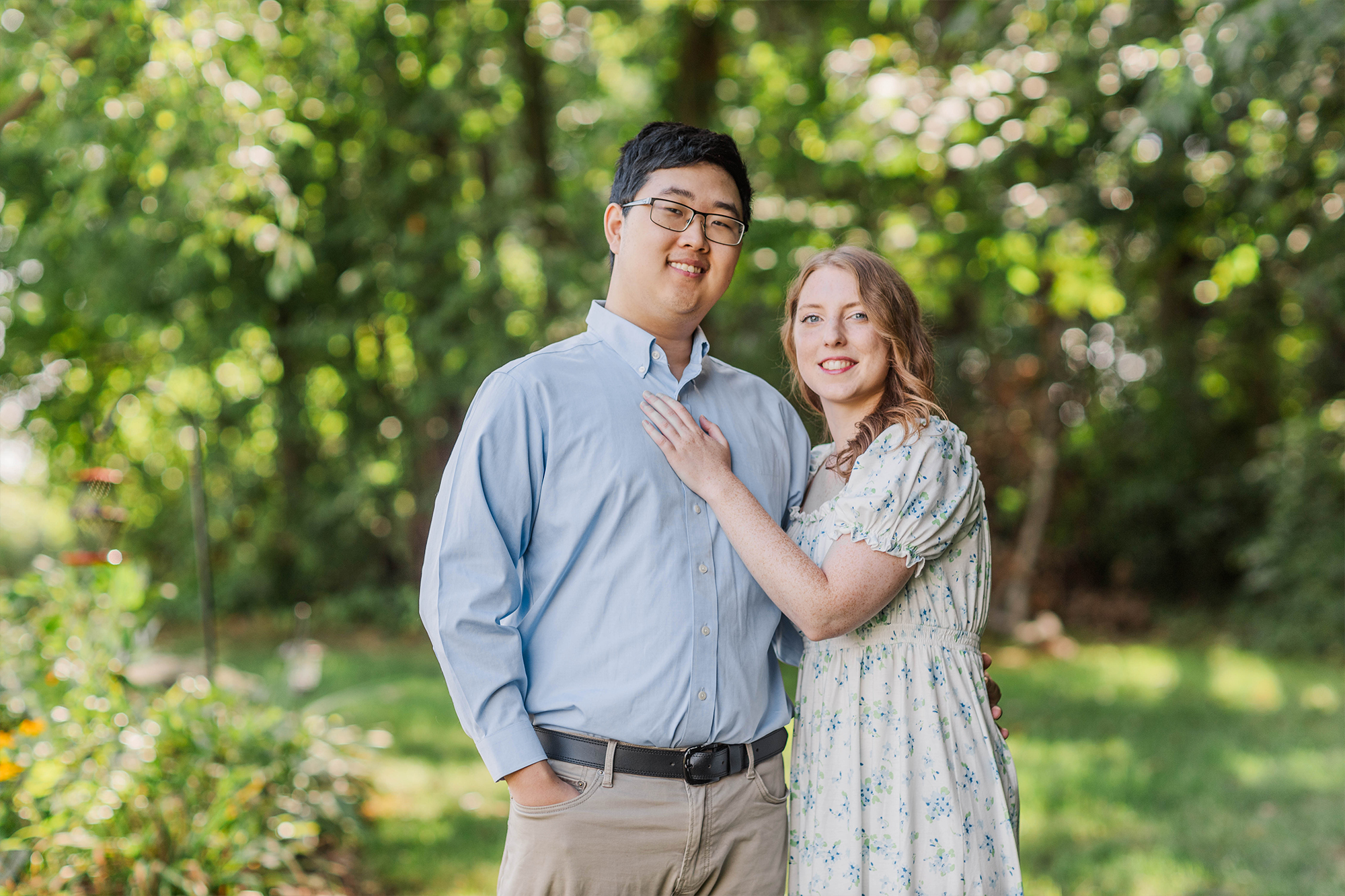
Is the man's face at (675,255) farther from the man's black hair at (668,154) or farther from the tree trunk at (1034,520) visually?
the tree trunk at (1034,520)

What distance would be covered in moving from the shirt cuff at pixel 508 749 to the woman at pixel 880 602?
1.75 feet

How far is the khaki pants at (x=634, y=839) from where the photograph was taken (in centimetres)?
200

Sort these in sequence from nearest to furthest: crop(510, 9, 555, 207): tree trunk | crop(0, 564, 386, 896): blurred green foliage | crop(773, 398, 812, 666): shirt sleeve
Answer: crop(773, 398, 812, 666): shirt sleeve, crop(0, 564, 386, 896): blurred green foliage, crop(510, 9, 555, 207): tree trunk

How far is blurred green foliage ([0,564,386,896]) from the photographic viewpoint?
3.66m

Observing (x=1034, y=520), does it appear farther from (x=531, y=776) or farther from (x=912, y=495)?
(x=531, y=776)

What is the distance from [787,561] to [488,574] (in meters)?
0.57

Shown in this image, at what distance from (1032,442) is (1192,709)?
405cm

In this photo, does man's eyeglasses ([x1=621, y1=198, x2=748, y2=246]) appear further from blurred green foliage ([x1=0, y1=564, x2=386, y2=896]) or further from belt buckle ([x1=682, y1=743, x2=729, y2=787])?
blurred green foliage ([x1=0, y1=564, x2=386, y2=896])

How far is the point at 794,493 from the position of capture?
2484 millimetres

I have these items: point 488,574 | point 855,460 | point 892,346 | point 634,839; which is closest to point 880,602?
point 855,460

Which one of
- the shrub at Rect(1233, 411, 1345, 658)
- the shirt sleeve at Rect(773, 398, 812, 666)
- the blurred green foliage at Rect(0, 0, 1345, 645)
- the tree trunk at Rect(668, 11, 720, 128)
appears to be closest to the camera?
the shirt sleeve at Rect(773, 398, 812, 666)

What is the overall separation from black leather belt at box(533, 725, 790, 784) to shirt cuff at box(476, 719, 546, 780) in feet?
0.24

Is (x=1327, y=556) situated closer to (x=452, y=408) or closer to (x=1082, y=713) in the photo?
(x=1082, y=713)

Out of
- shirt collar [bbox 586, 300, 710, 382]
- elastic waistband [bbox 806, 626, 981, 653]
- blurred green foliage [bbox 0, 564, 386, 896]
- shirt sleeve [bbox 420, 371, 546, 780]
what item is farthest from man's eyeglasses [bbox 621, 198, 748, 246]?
blurred green foliage [bbox 0, 564, 386, 896]
